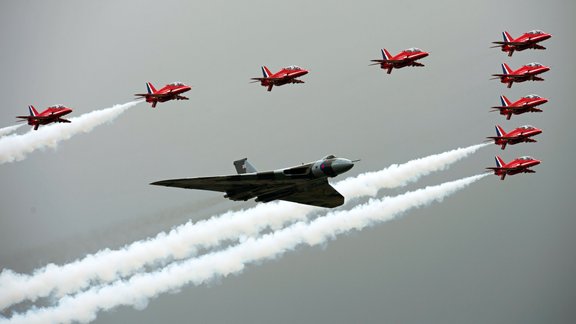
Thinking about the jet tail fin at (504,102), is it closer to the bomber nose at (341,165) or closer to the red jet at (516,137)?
the red jet at (516,137)

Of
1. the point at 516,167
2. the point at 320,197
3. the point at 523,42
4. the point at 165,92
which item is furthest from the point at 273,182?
the point at 523,42

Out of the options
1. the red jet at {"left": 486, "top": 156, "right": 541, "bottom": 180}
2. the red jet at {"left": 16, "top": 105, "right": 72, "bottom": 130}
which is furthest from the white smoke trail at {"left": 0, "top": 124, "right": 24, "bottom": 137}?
the red jet at {"left": 486, "top": 156, "right": 541, "bottom": 180}

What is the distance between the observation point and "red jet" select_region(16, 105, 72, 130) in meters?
90.9

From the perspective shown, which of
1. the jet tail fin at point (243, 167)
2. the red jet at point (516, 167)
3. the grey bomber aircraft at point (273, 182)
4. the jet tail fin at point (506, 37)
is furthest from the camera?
the jet tail fin at point (506, 37)

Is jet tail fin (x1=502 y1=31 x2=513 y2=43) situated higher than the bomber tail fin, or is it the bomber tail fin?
the bomber tail fin

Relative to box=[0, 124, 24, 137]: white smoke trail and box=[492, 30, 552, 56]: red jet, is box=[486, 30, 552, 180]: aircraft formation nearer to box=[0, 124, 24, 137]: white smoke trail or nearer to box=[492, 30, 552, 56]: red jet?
box=[492, 30, 552, 56]: red jet

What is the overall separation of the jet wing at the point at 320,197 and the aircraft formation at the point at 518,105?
70.2 feet

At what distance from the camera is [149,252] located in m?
84.6

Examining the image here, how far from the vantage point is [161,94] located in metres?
93.1

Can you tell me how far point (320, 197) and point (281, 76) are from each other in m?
17.1

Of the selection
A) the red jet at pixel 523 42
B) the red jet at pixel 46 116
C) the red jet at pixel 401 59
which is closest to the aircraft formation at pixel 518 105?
the red jet at pixel 523 42

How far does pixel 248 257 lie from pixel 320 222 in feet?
22.2

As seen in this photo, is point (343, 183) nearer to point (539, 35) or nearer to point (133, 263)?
point (133, 263)

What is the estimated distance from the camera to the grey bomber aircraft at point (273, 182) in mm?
72250
